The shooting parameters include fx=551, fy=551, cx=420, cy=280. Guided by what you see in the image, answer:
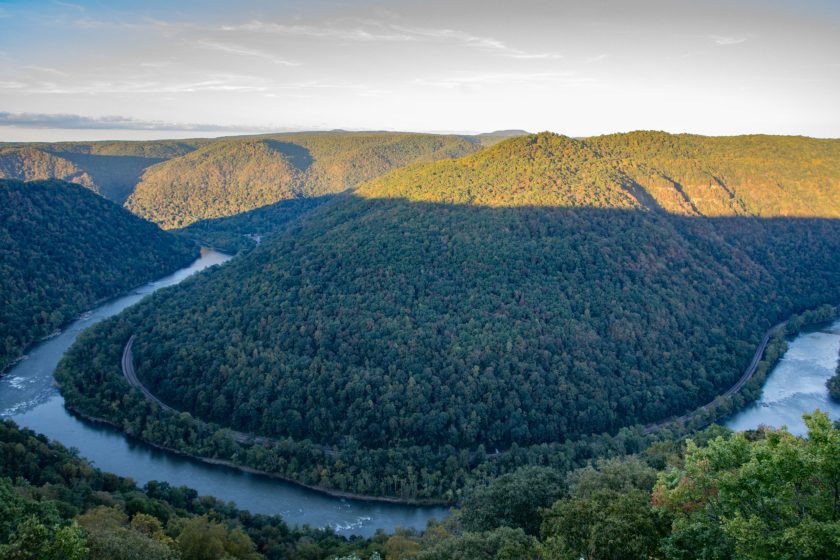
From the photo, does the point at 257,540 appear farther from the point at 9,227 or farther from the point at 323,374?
the point at 9,227

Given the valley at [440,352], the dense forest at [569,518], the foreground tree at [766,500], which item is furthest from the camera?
the valley at [440,352]

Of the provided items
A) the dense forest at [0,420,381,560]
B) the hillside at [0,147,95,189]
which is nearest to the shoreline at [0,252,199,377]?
the dense forest at [0,420,381,560]

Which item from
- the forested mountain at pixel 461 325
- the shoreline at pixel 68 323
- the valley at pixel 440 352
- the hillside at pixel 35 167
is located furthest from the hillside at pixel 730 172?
the hillside at pixel 35 167

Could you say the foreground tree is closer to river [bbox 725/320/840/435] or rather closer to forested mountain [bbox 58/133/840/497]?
forested mountain [bbox 58/133/840/497]

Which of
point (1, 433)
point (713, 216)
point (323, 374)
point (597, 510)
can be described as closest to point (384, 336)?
point (323, 374)

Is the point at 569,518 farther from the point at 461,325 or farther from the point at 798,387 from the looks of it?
the point at 798,387

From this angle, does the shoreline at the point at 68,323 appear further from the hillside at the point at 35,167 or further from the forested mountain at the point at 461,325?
the hillside at the point at 35,167

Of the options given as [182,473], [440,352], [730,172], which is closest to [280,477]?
[182,473]
